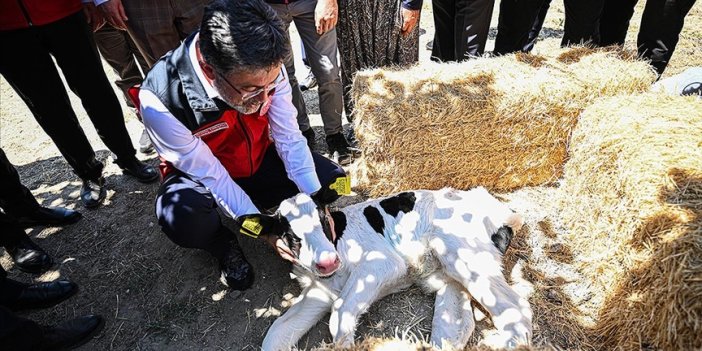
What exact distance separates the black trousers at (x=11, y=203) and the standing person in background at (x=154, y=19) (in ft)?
5.25

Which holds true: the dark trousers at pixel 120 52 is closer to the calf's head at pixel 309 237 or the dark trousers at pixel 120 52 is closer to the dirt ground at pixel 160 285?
the dirt ground at pixel 160 285

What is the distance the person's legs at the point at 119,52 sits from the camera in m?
4.34

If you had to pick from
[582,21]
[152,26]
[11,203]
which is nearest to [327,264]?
[152,26]

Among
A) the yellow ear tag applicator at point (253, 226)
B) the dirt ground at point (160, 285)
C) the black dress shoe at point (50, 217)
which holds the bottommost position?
the dirt ground at point (160, 285)

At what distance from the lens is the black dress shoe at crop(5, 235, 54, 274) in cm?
360

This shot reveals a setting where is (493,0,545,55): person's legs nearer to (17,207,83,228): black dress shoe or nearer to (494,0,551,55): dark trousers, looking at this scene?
(494,0,551,55): dark trousers

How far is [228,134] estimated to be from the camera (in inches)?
120

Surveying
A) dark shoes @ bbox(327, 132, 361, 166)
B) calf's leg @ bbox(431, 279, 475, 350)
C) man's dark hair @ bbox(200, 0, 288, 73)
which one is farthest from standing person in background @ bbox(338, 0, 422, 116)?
calf's leg @ bbox(431, 279, 475, 350)

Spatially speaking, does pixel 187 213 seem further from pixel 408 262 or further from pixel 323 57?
pixel 323 57

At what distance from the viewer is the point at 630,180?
2.81m

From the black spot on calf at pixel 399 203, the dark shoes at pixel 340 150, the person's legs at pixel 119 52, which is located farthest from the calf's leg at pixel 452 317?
the person's legs at pixel 119 52

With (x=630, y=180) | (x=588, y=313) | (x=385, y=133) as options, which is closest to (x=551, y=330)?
(x=588, y=313)

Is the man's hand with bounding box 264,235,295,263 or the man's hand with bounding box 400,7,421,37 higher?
the man's hand with bounding box 400,7,421,37

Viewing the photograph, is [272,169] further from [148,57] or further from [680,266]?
[680,266]
